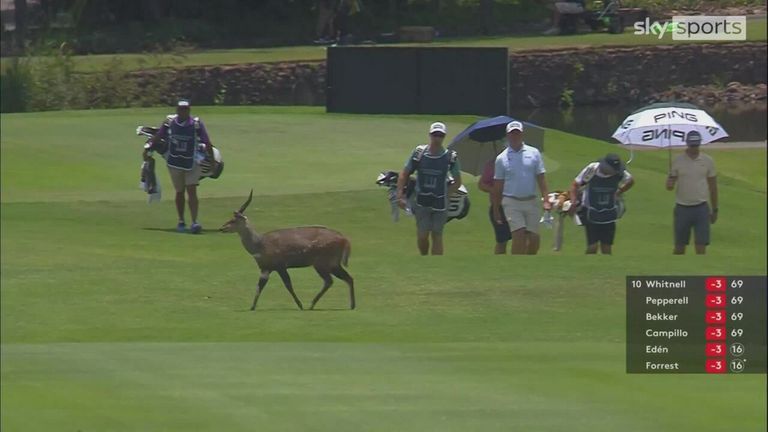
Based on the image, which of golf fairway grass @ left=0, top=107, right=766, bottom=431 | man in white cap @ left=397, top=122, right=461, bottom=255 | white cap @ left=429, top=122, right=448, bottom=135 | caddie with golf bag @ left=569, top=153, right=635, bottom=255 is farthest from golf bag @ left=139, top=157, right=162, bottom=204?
→ caddie with golf bag @ left=569, top=153, right=635, bottom=255

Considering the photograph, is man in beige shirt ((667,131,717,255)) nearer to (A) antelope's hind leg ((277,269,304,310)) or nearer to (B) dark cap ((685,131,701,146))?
(B) dark cap ((685,131,701,146))

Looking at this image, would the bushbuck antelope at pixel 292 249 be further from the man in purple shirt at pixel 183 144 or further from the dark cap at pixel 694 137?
the dark cap at pixel 694 137

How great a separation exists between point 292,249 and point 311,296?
3.33 ft

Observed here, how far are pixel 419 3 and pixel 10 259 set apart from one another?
4.56 metres

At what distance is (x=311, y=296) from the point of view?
11.9 meters

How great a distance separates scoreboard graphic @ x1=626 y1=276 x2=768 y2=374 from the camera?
325 inches

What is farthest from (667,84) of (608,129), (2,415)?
(2,415)

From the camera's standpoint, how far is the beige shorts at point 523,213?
11680 millimetres

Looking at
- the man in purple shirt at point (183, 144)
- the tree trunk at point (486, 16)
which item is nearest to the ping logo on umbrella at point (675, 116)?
the tree trunk at point (486, 16)

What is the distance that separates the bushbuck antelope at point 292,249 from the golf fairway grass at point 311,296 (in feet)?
1.60

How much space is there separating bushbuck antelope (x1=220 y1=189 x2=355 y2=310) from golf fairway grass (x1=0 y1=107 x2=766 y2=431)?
488 mm

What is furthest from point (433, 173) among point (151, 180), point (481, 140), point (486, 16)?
point (151, 180)

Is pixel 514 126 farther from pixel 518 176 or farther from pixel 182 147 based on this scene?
pixel 182 147

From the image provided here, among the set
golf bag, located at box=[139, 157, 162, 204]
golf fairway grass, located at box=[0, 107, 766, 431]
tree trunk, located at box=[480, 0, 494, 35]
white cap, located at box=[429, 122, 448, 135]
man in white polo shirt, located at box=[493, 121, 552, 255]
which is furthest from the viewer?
tree trunk, located at box=[480, 0, 494, 35]
